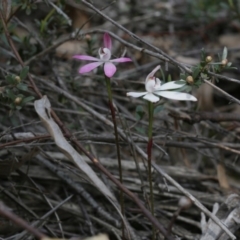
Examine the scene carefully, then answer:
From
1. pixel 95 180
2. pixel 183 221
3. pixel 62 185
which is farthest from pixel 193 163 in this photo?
pixel 95 180

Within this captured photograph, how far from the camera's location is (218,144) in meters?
1.65

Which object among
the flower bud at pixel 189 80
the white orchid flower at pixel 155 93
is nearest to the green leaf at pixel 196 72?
the flower bud at pixel 189 80

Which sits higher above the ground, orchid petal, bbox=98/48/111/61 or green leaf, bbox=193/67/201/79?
orchid petal, bbox=98/48/111/61

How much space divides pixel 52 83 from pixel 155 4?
1.62 meters

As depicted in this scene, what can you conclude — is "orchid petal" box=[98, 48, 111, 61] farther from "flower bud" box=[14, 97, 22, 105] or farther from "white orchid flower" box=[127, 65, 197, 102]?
"flower bud" box=[14, 97, 22, 105]

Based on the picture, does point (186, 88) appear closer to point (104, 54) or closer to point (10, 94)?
point (104, 54)

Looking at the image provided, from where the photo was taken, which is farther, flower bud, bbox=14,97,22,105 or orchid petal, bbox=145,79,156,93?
flower bud, bbox=14,97,22,105

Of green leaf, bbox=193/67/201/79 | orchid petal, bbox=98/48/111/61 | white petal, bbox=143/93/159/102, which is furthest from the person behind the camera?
green leaf, bbox=193/67/201/79

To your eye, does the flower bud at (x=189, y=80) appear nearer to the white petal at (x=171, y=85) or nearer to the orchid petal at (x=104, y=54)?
the white petal at (x=171, y=85)

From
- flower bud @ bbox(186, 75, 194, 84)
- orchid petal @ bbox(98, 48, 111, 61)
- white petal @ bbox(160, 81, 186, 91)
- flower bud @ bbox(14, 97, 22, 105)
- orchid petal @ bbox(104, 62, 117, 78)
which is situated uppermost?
orchid petal @ bbox(98, 48, 111, 61)

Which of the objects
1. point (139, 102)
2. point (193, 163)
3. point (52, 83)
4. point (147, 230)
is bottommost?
point (193, 163)

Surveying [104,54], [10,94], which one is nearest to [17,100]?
[10,94]

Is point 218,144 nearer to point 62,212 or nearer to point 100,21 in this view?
point 62,212

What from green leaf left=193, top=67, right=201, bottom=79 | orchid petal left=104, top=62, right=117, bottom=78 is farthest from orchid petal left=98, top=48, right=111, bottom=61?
green leaf left=193, top=67, right=201, bottom=79
